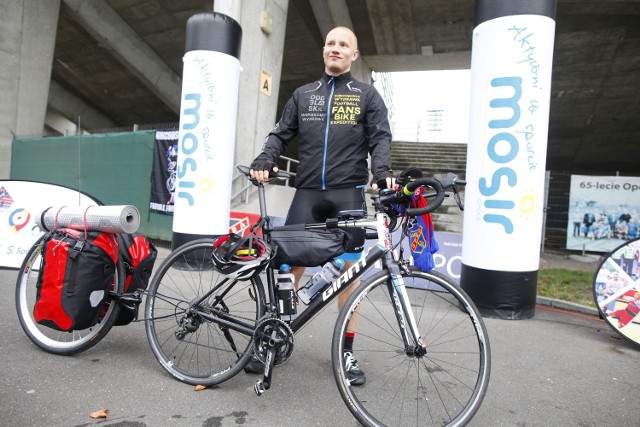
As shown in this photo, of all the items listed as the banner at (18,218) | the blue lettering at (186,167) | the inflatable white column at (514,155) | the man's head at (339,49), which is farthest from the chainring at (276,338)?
the blue lettering at (186,167)

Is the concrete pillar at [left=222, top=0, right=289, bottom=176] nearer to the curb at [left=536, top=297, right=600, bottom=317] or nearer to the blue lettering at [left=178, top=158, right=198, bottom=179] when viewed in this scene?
the blue lettering at [left=178, top=158, right=198, bottom=179]

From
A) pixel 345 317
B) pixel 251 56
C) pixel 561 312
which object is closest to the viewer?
pixel 345 317

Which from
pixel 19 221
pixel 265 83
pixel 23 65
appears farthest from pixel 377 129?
pixel 23 65

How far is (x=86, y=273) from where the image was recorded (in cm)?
262

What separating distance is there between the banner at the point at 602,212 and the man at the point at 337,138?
896 cm

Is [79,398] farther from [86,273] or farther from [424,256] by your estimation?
[424,256]

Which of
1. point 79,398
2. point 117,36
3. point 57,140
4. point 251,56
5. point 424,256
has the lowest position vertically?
point 79,398

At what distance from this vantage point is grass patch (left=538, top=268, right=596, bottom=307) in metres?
5.34

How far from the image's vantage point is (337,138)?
2.76m

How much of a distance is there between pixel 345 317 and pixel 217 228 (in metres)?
4.44

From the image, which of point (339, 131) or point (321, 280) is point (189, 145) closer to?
point (339, 131)

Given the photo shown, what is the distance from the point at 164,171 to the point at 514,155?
656cm

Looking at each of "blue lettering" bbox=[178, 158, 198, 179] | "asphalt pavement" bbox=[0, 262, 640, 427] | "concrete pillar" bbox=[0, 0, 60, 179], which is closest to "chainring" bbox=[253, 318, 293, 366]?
"asphalt pavement" bbox=[0, 262, 640, 427]

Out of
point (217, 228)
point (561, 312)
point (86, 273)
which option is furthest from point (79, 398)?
point (561, 312)
